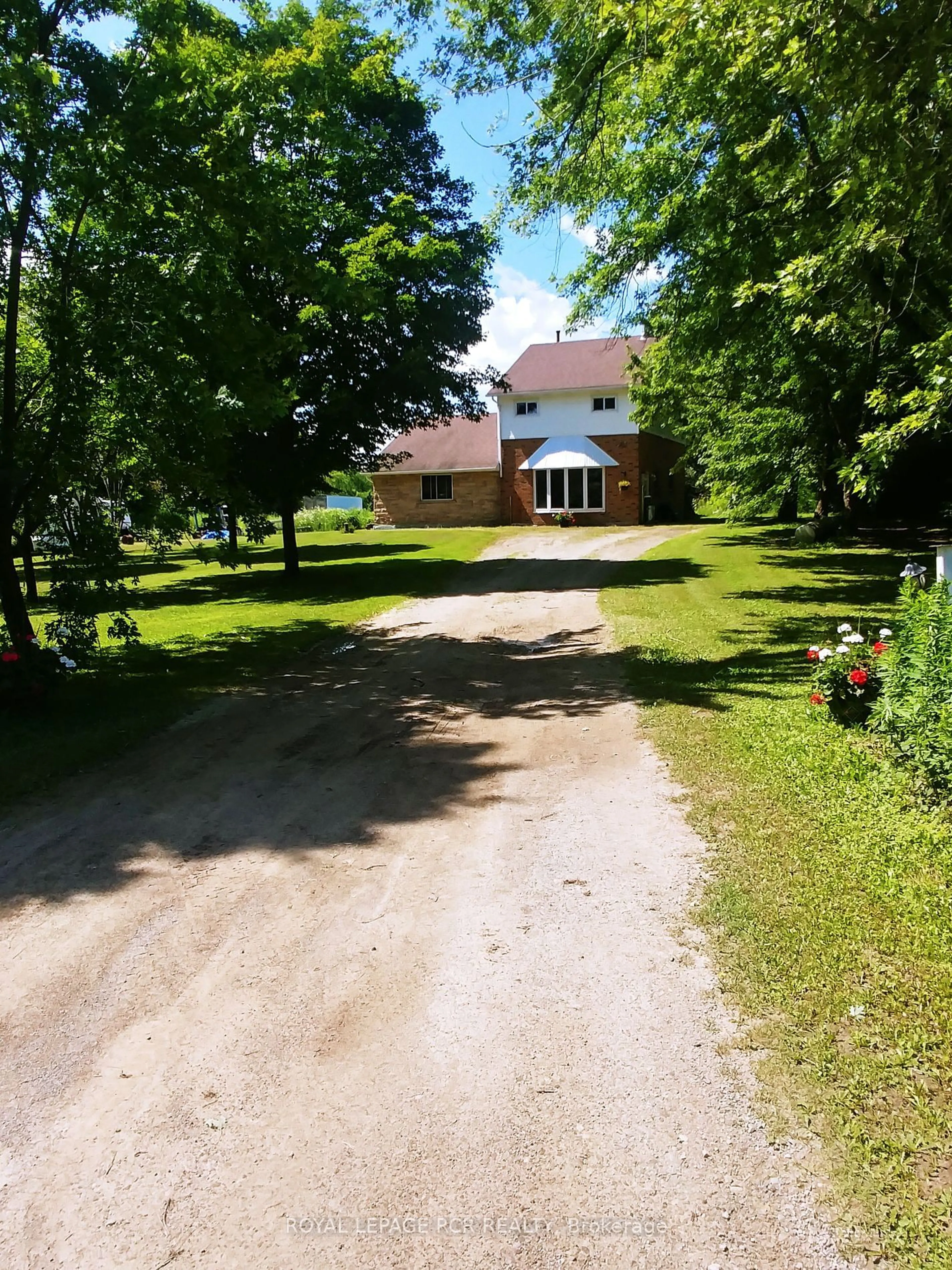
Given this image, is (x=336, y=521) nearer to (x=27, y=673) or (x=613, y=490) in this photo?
(x=613, y=490)

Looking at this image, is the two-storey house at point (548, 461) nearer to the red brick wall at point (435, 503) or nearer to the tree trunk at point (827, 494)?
the red brick wall at point (435, 503)

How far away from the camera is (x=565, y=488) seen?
35.7 m

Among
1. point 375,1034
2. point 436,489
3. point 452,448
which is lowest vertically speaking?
point 375,1034

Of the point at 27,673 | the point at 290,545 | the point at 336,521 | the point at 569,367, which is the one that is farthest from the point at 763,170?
the point at 336,521

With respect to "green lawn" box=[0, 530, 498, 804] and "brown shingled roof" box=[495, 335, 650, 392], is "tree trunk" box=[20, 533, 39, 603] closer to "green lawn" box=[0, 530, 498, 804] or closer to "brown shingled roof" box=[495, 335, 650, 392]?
"green lawn" box=[0, 530, 498, 804]

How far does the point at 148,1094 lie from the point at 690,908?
2.59 m

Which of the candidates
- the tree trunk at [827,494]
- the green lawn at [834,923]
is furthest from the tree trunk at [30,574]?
the tree trunk at [827,494]

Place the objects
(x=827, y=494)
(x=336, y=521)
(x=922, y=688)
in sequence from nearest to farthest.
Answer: (x=922, y=688)
(x=827, y=494)
(x=336, y=521)

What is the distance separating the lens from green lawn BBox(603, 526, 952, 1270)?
2.66 meters

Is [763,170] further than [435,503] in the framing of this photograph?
No

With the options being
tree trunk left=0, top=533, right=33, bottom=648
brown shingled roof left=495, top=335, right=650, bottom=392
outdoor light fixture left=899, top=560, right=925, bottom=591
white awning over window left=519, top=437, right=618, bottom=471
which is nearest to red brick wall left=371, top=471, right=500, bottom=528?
white awning over window left=519, top=437, right=618, bottom=471

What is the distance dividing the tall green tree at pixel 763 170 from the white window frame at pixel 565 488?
1782 centimetres

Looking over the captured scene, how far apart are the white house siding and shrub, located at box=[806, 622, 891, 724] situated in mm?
29303

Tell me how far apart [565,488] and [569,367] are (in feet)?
20.2
